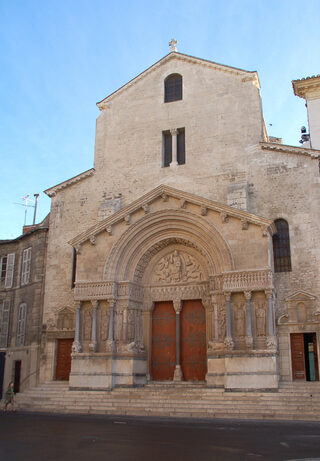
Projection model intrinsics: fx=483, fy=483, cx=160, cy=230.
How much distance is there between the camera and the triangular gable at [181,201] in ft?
56.3

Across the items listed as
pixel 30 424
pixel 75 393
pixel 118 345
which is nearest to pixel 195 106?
pixel 118 345

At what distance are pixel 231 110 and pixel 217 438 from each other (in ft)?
49.0

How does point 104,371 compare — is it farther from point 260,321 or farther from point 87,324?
point 260,321

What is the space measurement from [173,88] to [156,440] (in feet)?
56.0

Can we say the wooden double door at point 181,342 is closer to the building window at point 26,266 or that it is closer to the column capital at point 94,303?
the column capital at point 94,303

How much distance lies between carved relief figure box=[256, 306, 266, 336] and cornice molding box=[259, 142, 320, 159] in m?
6.53

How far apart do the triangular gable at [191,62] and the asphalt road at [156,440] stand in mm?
14516

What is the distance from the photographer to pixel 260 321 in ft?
54.0

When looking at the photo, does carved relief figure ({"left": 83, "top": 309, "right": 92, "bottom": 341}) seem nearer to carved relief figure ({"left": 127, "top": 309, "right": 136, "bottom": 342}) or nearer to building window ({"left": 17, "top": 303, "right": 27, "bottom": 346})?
carved relief figure ({"left": 127, "top": 309, "right": 136, "bottom": 342})

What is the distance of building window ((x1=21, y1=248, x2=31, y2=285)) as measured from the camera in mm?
23984

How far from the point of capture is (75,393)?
692 inches

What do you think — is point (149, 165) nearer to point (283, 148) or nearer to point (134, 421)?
point (283, 148)

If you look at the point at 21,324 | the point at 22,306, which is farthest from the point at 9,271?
the point at 21,324

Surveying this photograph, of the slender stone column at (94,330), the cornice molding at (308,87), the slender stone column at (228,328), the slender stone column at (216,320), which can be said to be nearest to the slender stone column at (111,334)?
the slender stone column at (94,330)
